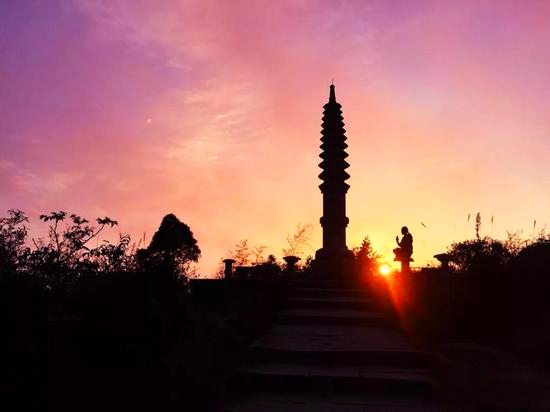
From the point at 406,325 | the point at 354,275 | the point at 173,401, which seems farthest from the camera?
the point at 354,275

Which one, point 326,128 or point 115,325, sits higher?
point 326,128

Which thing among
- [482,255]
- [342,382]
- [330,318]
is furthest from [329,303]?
[342,382]

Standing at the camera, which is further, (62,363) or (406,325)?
(406,325)

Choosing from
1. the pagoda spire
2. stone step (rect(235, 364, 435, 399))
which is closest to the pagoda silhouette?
the pagoda spire

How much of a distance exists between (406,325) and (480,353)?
11.2 ft

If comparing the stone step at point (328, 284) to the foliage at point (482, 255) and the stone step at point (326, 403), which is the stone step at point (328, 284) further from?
the stone step at point (326, 403)

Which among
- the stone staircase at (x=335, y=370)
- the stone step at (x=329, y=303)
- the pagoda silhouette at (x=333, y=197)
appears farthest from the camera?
the pagoda silhouette at (x=333, y=197)

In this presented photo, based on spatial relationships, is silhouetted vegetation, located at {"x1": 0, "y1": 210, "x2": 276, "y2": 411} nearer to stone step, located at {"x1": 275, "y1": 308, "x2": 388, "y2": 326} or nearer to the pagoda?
stone step, located at {"x1": 275, "y1": 308, "x2": 388, "y2": 326}

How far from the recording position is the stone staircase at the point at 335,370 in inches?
249

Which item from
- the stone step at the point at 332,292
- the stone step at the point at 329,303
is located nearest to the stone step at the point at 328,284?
the stone step at the point at 332,292

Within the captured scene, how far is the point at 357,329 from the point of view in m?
10.1

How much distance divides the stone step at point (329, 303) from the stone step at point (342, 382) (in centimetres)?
509

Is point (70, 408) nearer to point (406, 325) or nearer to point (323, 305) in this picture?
point (406, 325)

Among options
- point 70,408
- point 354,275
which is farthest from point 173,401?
point 354,275
